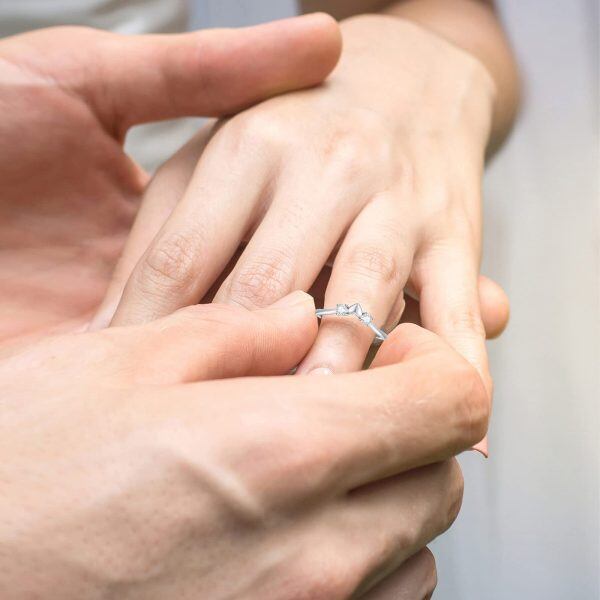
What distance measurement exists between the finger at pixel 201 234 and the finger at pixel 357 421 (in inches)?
6.7

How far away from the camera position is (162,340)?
39 centimetres

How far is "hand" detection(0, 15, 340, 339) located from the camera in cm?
61

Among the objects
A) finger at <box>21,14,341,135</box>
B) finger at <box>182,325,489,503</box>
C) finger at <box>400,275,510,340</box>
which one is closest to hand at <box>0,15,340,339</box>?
finger at <box>21,14,341,135</box>

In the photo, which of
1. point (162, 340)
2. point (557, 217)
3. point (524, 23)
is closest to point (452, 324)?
point (162, 340)

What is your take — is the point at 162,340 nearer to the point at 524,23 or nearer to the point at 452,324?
the point at 452,324

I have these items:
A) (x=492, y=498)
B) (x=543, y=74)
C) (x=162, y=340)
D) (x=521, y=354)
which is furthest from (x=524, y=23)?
(x=162, y=340)

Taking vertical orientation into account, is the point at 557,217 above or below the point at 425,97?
below

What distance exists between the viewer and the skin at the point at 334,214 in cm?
54

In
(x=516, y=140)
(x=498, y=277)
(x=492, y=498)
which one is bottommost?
(x=492, y=498)

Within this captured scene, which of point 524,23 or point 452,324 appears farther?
point 524,23

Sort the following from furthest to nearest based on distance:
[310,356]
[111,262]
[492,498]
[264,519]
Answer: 1. [492,498]
2. [111,262]
3. [310,356]
4. [264,519]

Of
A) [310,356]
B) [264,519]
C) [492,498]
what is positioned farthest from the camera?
[492,498]

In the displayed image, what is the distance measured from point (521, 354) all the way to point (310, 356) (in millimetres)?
442

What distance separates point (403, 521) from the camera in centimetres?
40
